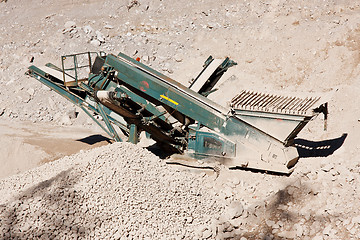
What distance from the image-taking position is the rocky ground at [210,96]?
245 inches

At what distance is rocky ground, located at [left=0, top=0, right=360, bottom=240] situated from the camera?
623 cm

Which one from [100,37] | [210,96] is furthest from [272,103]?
[100,37]

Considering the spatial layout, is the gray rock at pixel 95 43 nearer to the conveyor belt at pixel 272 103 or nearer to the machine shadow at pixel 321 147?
the machine shadow at pixel 321 147

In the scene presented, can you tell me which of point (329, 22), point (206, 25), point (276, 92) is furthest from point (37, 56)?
point (329, 22)

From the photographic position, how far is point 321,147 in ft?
31.5

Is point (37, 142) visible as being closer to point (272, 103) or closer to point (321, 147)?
point (272, 103)

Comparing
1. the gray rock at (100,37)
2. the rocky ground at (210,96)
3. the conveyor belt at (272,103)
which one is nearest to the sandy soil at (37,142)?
the rocky ground at (210,96)

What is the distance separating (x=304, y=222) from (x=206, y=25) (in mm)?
11225

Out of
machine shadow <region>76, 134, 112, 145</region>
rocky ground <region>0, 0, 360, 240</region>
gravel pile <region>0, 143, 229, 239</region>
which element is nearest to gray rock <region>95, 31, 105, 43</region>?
rocky ground <region>0, 0, 360, 240</region>

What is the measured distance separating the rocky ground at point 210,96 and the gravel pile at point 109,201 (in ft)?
0.06

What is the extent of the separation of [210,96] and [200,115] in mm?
4839

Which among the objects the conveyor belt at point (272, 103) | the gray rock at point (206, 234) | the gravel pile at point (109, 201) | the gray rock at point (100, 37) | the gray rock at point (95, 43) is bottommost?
the gray rock at point (206, 234)

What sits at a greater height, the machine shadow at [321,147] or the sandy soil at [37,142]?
the machine shadow at [321,147]

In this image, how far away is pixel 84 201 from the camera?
20.7 ft
